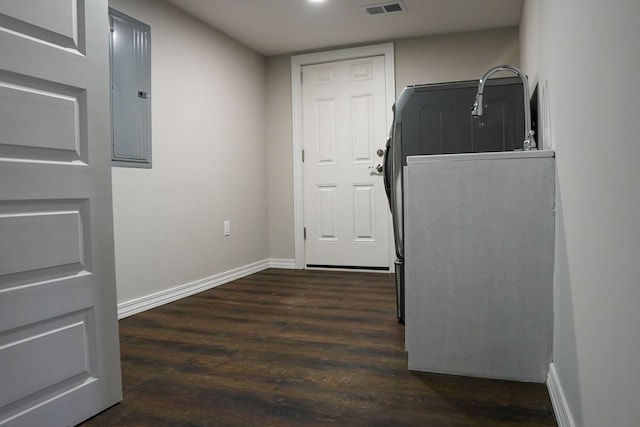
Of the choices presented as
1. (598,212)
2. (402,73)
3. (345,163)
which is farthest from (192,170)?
(598,212)

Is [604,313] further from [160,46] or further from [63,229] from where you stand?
[160,46]

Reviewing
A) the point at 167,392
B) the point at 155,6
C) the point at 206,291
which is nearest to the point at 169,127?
the point at 155,6

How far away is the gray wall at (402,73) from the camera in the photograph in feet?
12.9

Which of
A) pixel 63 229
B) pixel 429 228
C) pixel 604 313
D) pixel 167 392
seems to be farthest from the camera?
pixel 429 228

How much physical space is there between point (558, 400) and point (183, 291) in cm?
255

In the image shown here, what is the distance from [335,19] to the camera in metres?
3.65

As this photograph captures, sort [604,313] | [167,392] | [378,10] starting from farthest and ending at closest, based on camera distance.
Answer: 1. [378,10]
2. [167,392]
3. [604,313]

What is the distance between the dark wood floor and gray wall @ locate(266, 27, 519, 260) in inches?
67.0

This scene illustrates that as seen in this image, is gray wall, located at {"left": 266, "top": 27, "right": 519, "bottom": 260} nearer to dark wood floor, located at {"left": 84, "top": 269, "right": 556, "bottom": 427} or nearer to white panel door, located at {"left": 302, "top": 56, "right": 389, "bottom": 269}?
white panel door, located at {"left": 302, "top": 56, "right": 389, "bottom": 269}

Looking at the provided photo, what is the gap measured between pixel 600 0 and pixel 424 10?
9.03ft

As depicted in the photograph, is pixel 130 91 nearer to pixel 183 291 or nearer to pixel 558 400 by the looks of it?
pixel 183 291

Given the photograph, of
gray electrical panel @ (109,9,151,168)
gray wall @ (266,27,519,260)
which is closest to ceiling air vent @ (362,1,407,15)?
gray wall @ (266,27,519,260)

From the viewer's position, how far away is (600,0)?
97 cm

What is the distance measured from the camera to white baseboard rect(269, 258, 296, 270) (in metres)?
4.57
